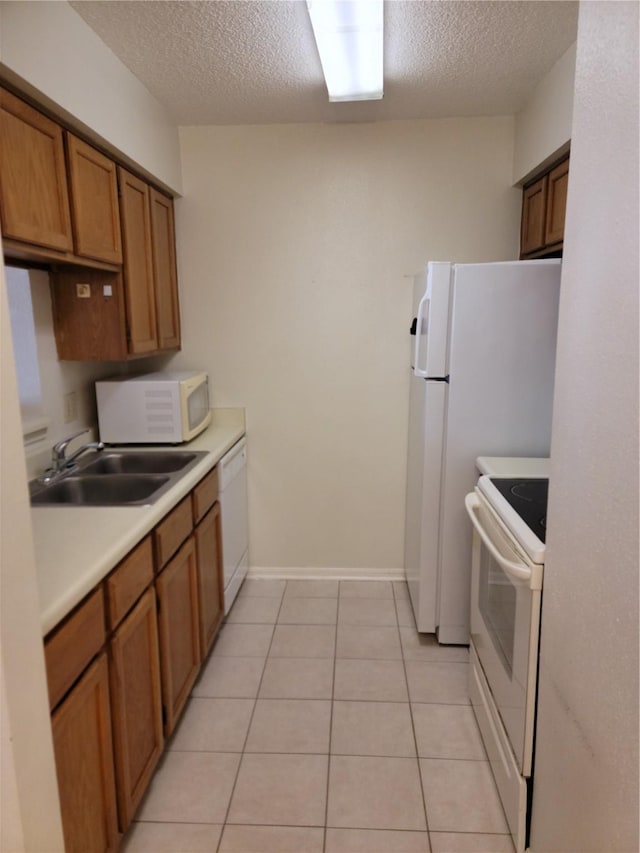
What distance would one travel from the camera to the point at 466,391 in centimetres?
232

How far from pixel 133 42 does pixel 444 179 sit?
5.23ft

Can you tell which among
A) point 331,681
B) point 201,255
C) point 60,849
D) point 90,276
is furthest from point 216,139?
point 60,849

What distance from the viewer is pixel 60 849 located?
1063 mm

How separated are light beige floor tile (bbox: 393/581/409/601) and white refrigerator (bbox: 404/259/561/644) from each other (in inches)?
17.1

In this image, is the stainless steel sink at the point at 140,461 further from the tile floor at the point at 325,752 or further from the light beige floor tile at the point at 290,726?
the light beige floor tile at the point at 290,726

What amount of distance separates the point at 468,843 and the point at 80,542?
4.72 ft

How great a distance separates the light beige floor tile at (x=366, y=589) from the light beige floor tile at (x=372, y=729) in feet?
2.89

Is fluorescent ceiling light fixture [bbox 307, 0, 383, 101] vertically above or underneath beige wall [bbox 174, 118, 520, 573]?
above

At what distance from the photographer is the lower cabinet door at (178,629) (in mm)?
1828

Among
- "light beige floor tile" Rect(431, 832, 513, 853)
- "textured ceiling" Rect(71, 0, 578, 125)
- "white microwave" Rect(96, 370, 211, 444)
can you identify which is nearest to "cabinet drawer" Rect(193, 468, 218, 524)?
"white microwave" Rect(96, 370, 211, 444)

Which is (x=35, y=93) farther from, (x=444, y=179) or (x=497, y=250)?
(x=497, y=250)

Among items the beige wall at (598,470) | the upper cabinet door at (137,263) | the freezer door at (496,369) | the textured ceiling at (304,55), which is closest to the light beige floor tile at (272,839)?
the beige wall at (598,470)

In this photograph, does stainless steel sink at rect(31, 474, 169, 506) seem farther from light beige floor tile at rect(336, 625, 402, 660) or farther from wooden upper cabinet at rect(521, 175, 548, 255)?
wooden upper cabinet at rect(521, 175, 548, 255)

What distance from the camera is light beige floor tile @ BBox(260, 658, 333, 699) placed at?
2.24 m
